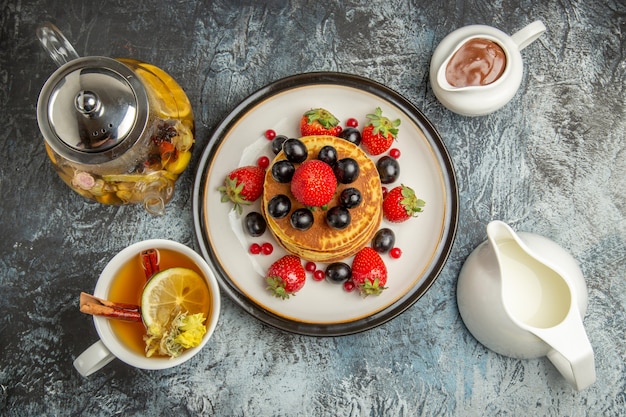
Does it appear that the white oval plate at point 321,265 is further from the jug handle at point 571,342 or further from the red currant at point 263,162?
the jug handle at point 571,342

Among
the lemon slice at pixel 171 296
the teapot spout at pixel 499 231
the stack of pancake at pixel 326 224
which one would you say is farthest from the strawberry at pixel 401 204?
the lemon slice at pixel 171 296

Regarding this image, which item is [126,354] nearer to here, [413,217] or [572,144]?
[413,217]

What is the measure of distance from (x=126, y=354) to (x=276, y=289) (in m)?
0.42

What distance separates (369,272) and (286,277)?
23cm

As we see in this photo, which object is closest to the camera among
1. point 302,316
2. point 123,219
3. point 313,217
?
point 313,217

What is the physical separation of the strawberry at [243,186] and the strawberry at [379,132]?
1.04ft

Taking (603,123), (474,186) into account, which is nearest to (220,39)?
(474,186)

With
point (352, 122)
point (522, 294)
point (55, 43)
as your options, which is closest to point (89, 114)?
point (55, 43)

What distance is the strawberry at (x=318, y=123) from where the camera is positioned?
153 centimetres

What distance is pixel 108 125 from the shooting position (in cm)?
125

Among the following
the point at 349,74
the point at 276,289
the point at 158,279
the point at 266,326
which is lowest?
the point at 266,326

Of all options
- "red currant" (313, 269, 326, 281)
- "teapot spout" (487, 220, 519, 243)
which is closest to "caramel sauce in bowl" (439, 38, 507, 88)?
"teapot spout" (487, 220, 519, 243)

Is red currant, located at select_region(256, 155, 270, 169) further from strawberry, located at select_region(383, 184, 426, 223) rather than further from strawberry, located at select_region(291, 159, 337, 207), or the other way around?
strawberry, located at select_region(383, 184, 426, 223)

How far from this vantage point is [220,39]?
1.71 meters
